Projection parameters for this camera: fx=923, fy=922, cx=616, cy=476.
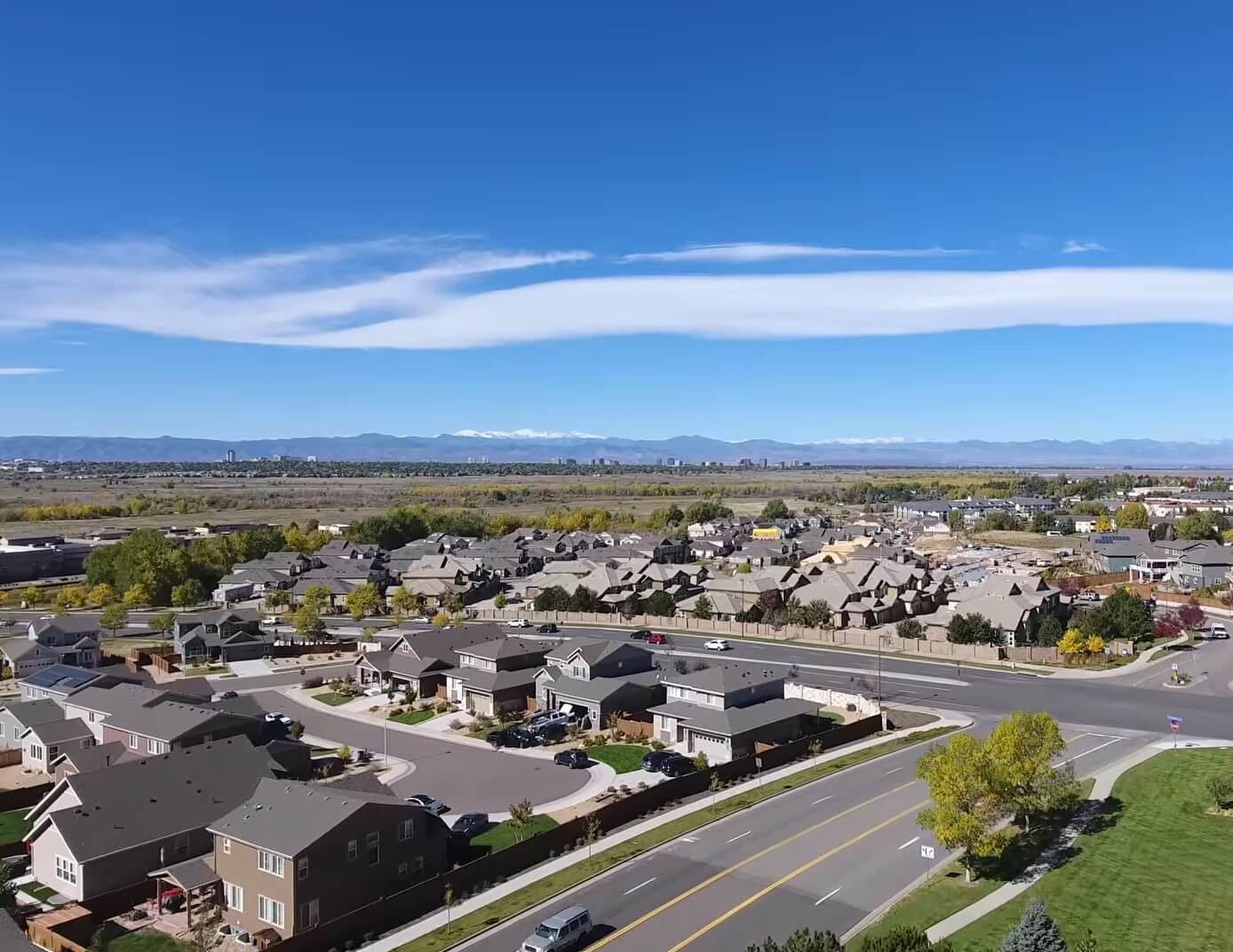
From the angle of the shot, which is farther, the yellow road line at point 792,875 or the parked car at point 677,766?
the parked car at point 677,766

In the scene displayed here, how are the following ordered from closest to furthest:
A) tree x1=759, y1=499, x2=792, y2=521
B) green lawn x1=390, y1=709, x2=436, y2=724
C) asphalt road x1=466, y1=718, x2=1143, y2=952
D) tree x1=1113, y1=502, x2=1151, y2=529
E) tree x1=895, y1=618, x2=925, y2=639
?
asphalt road x1=466, y1=718, x2=1143, y2=952 → green lawn x1=390, y1=709, x2=436, y2=724 → tree x1=895, y1=618, x2=925, y2=639 → tree x1=1113, y1=502, x2=1151, y2=529 → tree x1=759, y1=499, x2=792, y2=521

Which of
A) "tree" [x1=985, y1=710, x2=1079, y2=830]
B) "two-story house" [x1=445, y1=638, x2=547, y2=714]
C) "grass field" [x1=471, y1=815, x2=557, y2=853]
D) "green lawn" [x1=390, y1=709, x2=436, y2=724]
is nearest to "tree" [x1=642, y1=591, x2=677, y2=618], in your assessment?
"two-story house" [x1=445, y1=638, x2=547, y2=714]

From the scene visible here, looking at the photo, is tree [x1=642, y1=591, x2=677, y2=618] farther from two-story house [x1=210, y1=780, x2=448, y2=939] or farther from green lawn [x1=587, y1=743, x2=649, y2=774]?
two-story house [x1=210, y1=780, x2=448, y2=939]

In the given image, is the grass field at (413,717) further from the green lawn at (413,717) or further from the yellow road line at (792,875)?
the yellow road line at (792,875)

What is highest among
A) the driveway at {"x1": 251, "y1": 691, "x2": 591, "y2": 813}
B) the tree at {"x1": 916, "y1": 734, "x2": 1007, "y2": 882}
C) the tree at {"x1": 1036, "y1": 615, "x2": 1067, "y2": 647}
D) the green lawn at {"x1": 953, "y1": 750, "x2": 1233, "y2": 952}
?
the tree at {"x1": 916, "y1": 734, "x2": 1007, "y2": 882}

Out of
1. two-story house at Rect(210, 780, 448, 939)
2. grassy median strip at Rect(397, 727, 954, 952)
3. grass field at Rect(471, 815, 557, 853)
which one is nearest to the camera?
grassy median strip at Rect(397, 727, 954, 952)

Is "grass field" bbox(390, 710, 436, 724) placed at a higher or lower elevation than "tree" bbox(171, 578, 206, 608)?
lower

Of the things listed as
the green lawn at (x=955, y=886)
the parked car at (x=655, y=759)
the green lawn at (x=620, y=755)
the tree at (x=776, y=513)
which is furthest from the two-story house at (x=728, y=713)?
the tree at (x=776, y=513)
